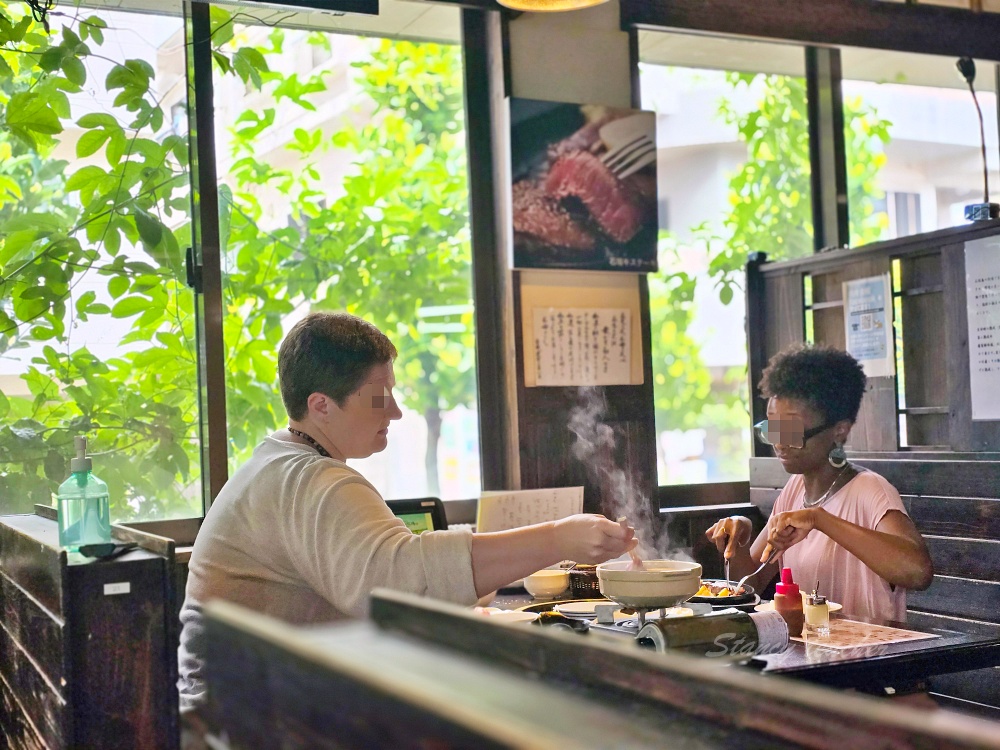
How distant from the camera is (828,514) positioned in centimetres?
280

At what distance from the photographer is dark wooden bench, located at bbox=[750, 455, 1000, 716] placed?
3.35m

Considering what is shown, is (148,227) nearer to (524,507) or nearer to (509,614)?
(524,507)

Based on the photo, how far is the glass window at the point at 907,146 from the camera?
4.83 metres

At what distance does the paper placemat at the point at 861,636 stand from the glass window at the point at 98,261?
2149mm

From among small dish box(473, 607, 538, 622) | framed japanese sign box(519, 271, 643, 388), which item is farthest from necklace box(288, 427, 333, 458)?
framed japanese sign box(519, 271, 643, 388)

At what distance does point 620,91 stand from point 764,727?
11.9 feet

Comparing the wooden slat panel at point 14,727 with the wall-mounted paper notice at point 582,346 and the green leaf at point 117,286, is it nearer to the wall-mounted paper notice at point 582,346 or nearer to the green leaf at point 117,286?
the green leaf at point 117,286

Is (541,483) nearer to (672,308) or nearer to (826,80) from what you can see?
(672,308)

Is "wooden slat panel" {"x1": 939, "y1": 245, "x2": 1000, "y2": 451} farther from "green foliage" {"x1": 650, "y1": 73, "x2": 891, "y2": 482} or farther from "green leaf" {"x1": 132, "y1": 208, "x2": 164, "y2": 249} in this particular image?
"green leaf" {"x1": 132, "y1": 208, "x2": 164, "y2": 249}

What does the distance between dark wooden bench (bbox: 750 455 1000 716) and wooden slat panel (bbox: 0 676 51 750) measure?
2.57m

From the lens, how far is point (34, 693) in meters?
2.06

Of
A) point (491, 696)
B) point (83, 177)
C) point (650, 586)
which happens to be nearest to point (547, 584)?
point (650, 586)

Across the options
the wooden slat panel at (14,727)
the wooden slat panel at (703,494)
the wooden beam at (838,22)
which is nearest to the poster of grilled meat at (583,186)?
the wooden beam at (838,22)

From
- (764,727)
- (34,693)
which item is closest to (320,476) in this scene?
(34,693)
